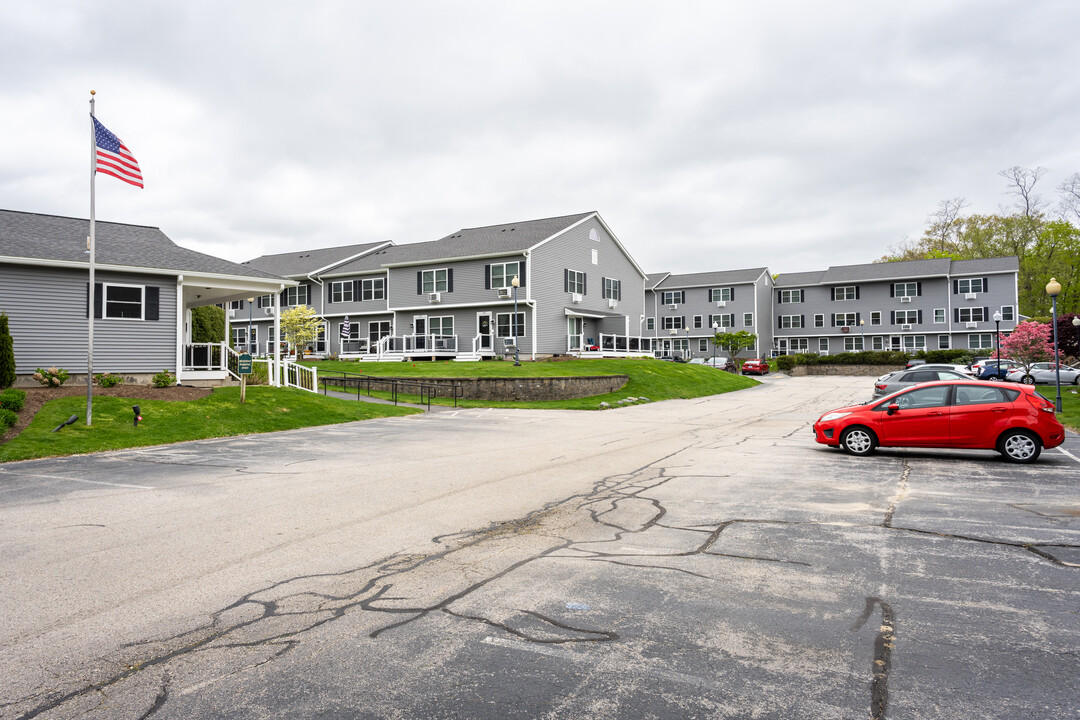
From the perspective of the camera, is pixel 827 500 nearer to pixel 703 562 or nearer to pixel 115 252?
pixel 703 562

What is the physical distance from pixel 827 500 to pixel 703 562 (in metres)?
3.60

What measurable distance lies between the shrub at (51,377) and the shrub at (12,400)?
265cm

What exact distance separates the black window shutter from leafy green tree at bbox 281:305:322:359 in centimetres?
2115

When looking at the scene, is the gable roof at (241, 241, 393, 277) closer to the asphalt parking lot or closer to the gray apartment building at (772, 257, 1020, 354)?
the asphalt parking lot

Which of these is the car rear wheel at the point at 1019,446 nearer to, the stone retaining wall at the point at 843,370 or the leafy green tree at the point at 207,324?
the leafy green tree at the point at 207,324

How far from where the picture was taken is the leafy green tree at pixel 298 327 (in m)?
43.3

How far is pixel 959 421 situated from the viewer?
12406 millimetres

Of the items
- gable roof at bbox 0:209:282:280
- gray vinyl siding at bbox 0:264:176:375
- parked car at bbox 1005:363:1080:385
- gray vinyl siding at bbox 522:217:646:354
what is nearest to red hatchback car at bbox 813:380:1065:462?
gable roof at bbox 0:209:282:280

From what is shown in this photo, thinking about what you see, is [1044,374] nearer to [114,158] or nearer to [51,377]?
[114,158]

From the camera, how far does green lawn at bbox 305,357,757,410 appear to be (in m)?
29.6

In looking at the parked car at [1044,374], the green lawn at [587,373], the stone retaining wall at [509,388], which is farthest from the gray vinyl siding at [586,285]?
the parked car at [1044,374]

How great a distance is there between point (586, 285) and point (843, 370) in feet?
87.2

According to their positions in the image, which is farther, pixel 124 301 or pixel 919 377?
pixel 919 377

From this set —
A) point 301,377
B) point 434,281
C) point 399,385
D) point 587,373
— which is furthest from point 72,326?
point 434,281
